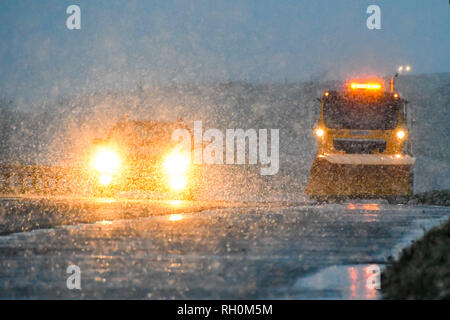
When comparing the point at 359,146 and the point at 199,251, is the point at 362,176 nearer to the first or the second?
the point at 359,146

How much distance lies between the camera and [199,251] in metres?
10.4

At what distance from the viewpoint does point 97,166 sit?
2294 centimetres

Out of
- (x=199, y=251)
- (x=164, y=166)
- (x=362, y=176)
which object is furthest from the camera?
(x=362, y=176)

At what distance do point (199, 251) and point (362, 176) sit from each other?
1465 cm

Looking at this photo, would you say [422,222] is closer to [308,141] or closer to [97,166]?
[97,166]

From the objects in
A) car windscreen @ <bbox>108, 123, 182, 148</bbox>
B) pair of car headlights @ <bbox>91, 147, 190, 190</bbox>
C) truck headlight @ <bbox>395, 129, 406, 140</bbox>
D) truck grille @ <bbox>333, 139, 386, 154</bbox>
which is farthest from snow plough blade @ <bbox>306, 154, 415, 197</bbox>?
car windscreen @ <bbox>108, 123, 182, 148</bbox>

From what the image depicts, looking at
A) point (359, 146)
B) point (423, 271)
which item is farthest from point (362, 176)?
point (423, 271)

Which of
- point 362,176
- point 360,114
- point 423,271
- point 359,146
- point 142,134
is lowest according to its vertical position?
point 362,176

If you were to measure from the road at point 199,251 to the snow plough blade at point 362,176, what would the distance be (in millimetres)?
6215

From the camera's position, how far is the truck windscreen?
83.0 ft
